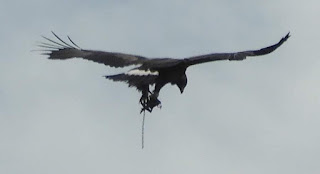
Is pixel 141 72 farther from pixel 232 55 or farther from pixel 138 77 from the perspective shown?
pixel 232 55

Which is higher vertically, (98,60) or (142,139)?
(98,60)

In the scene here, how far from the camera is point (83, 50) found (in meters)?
33.6

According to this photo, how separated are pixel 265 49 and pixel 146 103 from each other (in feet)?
16.0

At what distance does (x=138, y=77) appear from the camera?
28188 millimetres

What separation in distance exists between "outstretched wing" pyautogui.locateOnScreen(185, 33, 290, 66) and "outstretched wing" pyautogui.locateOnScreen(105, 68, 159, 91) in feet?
4.55

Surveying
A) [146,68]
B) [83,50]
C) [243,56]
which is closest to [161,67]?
[146,68]

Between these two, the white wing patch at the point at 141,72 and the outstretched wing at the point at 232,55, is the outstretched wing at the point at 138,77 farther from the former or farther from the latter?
the outstretched wing at the point at 232,55

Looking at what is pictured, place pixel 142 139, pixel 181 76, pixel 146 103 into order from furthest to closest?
pixel 181 76 < pixel 146 103 < pixel 142 139

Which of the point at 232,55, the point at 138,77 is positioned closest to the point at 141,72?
the point at 138,77

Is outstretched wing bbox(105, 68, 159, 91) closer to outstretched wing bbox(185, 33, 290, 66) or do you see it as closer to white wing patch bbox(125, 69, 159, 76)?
white wing patch bbox(125, 69, 159, 76)

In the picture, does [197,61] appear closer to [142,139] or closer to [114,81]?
[114,81]

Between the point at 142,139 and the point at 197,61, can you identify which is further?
the point at 197,61

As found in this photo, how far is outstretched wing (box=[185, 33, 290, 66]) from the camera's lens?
2958 centimetres

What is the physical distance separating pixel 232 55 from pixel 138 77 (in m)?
3.42
